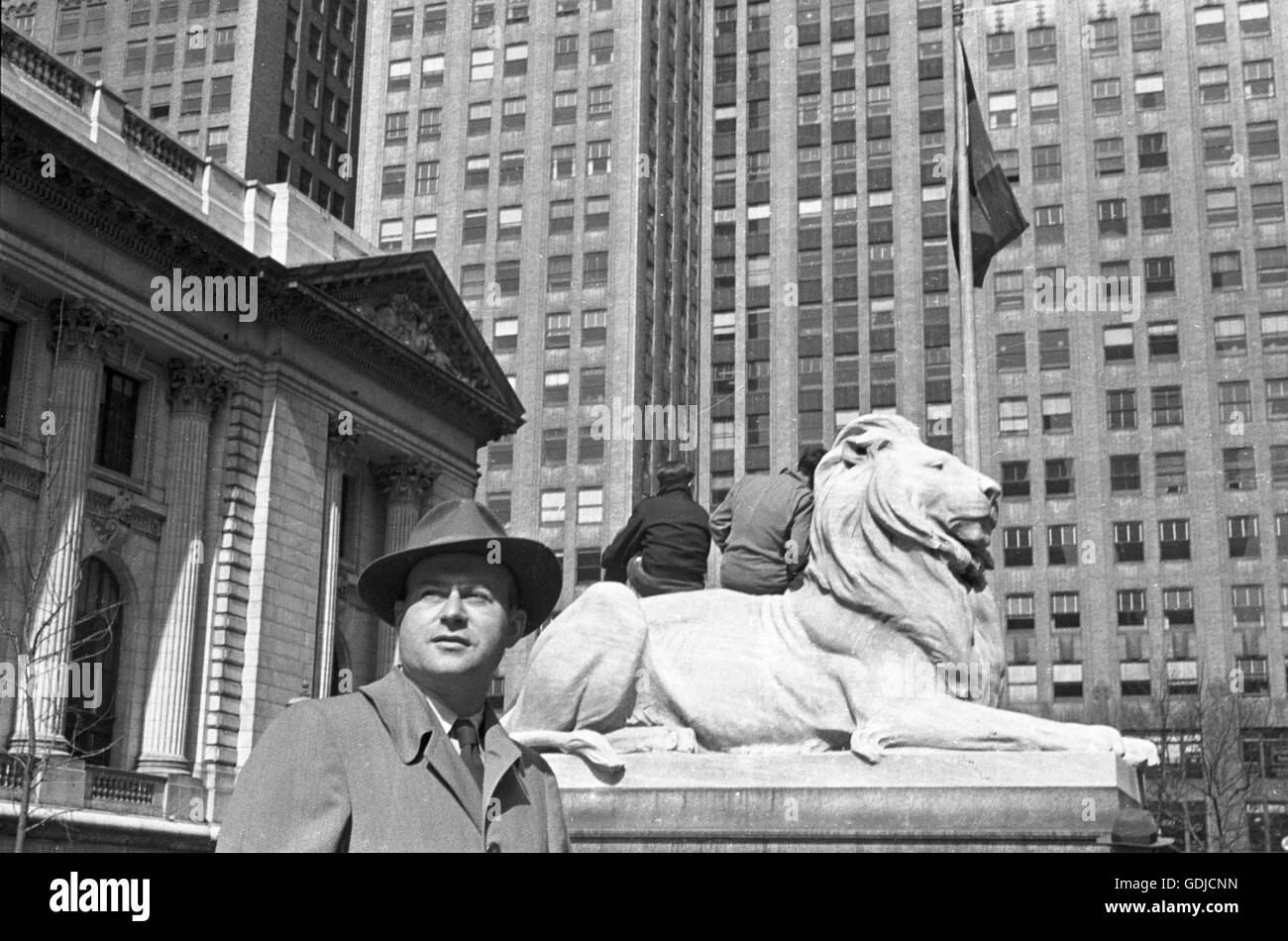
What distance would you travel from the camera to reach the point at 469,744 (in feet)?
12.0

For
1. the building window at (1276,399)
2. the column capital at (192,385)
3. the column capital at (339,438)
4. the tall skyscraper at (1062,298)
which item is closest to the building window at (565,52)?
the tall skyscraper at (1062,298)

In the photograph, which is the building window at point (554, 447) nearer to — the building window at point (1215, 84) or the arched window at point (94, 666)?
the building window at point (1215, 84)

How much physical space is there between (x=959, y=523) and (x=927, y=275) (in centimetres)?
8647

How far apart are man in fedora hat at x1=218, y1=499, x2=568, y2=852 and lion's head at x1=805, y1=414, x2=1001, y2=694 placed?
153 inches

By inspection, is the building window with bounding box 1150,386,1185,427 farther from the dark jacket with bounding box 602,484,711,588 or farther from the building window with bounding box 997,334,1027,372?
the dark jacket with bounding box 602,484,711,588

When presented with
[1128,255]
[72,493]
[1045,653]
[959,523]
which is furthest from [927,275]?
[959,523]

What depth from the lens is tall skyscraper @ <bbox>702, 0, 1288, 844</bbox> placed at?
78500 millimetres

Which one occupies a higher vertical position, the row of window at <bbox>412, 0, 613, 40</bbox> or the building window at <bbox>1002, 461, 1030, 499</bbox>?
the row of window at <bbox>412, 0, 613, 40</bbox>

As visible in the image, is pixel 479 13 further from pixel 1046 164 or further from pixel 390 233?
pixel 1046 164

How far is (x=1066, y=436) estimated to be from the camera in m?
83.5

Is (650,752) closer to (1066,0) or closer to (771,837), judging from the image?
(771,837)

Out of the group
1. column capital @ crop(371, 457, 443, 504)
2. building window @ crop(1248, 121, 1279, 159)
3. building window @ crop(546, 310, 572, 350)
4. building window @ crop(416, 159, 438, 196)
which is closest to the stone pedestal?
column capital @ crop(371, 457, 443, 504)

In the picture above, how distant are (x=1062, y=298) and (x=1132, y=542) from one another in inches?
569

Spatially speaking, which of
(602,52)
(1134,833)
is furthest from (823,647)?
(602,52)
